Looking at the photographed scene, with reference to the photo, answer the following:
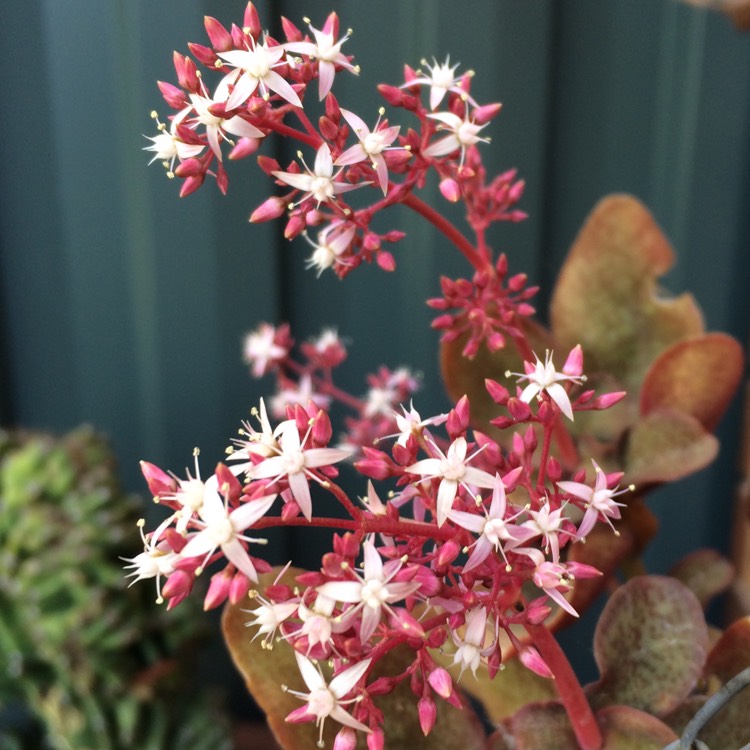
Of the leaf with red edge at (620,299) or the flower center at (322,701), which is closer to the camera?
the flower center at (322,701)

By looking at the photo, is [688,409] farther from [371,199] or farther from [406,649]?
[371,199]

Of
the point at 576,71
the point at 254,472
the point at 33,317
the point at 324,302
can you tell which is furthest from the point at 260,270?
the point at 254,472

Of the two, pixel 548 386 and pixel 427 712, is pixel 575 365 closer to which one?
pixel 548 386

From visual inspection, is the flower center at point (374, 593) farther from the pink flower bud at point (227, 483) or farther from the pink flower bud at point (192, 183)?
the pink flower bud at point (192, 183)

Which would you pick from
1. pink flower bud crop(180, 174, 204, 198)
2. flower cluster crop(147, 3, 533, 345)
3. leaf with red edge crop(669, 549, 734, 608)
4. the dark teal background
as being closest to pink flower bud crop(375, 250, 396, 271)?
flower cluster crop(147, 3, 533, 345)

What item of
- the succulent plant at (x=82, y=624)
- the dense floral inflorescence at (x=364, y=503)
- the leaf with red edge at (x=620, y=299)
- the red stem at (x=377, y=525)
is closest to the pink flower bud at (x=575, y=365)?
the dense floral inflorescence at (x=364, y=503)

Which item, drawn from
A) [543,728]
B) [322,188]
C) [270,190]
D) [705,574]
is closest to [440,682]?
[543,728]
